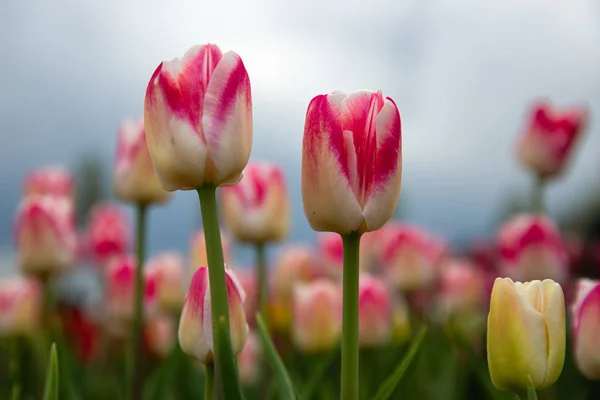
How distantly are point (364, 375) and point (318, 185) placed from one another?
1158mm

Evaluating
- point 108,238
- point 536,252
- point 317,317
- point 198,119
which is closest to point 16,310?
point 108,238

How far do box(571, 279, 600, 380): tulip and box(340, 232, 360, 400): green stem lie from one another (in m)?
0.40

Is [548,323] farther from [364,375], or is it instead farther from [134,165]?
[364,375]

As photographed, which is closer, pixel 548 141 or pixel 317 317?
pixel 317 317

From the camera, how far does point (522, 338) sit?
699 millimetres

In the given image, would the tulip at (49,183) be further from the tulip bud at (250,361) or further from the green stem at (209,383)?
the green stem at (209,383)

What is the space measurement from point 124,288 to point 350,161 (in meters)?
1.62

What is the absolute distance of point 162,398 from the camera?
49.7 inches

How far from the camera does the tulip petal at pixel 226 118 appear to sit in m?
0.67

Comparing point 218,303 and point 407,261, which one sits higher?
point 218,303

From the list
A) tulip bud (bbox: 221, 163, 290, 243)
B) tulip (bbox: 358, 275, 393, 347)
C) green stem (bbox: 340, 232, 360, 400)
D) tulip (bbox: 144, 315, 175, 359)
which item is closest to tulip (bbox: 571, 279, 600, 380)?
green stem (bbox: 340, 232, 360, 400)

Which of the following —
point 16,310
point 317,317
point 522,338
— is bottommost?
point 16,310

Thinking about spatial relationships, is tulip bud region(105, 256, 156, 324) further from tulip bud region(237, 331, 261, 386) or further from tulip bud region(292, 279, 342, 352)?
tulip bud region(292, 279, 342, 352)

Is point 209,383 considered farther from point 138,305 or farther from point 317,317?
point 317,317
